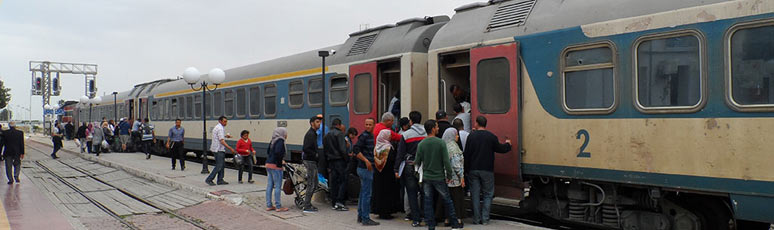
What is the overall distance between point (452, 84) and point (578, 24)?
2.51 meters

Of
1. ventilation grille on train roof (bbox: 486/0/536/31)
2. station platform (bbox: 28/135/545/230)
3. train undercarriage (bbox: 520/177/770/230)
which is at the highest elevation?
ventilation grille on train roof (bbox: 486/0/536/31)

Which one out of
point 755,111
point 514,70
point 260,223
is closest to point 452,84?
point 514,70

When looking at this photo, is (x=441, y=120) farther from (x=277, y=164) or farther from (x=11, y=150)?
(x=11, y=150)

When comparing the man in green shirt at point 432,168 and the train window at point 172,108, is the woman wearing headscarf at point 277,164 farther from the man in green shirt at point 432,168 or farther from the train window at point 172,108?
the train window at point 172,108

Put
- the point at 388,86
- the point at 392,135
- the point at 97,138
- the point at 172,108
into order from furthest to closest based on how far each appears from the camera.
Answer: the point at 172,108 < the point at 97,138 < the point at 388,86 < the point at 392,135

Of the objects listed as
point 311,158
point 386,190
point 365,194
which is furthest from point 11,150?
point 386,190

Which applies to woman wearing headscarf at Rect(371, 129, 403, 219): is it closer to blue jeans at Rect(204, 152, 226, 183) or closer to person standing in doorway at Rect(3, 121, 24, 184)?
blue jeans at Rect(204, 152, 226, 183)

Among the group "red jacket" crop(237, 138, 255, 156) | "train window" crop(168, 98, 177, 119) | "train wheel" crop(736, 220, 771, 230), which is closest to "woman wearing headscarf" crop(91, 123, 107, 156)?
"train window" crop(168, 98, 177, 119)

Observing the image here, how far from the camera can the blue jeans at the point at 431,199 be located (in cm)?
725

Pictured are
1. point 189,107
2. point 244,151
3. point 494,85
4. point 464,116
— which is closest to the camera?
point 494,85

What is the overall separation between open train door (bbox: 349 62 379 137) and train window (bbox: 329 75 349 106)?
33 cm

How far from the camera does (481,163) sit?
7.52 metres

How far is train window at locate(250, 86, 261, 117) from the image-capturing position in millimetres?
15538

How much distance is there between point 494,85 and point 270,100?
28.2 ft
